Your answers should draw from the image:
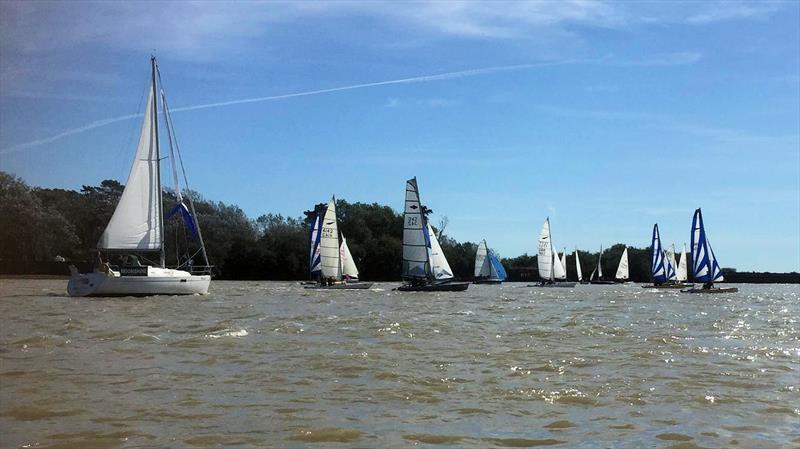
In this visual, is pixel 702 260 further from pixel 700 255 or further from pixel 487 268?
pixel 487 268

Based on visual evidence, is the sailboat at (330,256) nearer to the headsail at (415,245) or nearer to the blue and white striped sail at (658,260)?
the headsail at (415,245)

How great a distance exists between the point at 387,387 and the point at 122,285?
31142 millimetres

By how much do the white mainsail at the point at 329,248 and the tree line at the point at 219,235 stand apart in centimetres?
2135

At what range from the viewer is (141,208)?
4238 cm

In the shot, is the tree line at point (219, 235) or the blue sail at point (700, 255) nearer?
the blue sail at point (700, 255)

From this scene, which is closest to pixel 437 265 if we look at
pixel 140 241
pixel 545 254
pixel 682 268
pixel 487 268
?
pixel 140 241

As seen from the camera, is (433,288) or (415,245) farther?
(415,245)

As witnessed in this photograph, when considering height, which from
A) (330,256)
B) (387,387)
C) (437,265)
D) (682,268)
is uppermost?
(330,256)

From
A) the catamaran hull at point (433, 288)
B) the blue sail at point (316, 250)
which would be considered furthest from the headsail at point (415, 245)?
the blue sail at point (316, 250)

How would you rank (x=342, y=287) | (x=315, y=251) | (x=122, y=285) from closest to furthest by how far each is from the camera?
(x=122, y=285)
(x=342, y=287)
(x=315, y=251)

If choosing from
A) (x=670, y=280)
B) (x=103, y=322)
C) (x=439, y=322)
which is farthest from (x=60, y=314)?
(x=670, y=280)

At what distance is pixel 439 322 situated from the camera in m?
24.9

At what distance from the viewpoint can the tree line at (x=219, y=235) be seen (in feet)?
276

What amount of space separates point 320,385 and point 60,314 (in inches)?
672
